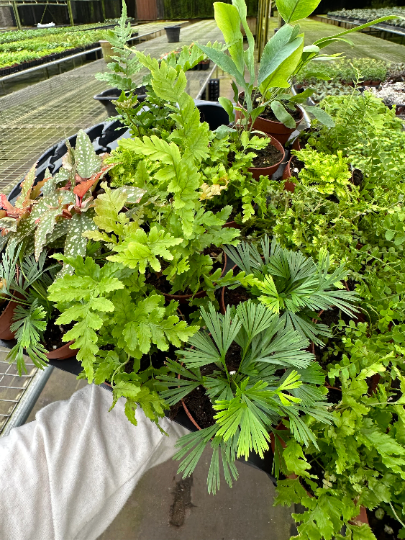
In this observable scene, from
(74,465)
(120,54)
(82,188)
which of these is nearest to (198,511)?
(74,465)

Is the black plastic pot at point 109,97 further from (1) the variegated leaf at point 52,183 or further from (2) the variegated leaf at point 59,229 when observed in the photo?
(2) the variegated leaf at point 59,229

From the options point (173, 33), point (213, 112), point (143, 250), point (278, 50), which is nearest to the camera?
point (143, 250)

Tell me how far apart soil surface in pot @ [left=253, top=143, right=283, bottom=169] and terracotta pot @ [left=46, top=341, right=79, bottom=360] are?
948 mm

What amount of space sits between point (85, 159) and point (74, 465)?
2.82 feet

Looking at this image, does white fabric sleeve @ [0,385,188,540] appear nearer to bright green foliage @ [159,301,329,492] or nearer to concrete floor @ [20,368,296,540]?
concrete floor @ [20,368,296,540]

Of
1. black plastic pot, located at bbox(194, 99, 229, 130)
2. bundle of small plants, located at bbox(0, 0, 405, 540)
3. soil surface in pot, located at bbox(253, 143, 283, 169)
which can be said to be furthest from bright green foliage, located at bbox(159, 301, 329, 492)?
black plastic pot, located at bbox(194, 99, 229, 130)

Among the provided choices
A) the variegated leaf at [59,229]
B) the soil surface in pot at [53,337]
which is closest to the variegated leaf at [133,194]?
the variegated leaf at [59,229]

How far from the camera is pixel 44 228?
72cm

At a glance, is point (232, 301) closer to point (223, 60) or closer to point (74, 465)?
point (74, 465)

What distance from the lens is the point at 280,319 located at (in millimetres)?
726

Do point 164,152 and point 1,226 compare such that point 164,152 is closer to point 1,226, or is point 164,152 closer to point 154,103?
point 1,226

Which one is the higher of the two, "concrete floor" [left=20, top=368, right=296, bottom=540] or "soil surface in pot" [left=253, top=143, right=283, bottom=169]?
"soil surface in pot" [left=253, top=143, right=283, bottom=169]

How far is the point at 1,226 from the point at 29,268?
0.13 meters

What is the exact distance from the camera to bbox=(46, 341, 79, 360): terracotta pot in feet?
2.59
